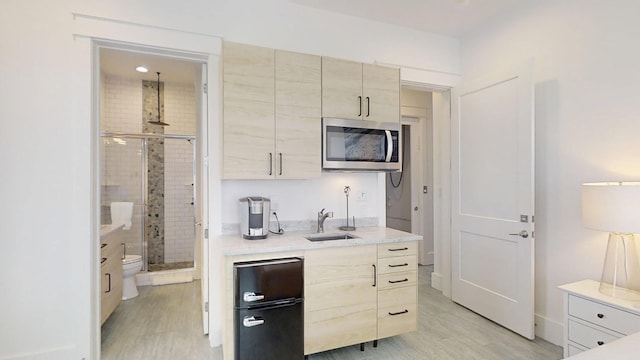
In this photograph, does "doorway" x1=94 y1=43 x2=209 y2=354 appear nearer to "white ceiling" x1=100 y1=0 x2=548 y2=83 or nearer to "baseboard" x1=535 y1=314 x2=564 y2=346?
"white ceiling" x1=100 y1=0 x2=548 y2=83

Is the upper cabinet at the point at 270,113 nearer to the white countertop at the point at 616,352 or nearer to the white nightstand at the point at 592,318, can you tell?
the white countertop at the point at 616,352

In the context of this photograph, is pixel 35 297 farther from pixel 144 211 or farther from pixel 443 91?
pixel 443 91

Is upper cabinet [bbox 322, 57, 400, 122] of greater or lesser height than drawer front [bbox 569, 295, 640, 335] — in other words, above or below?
above

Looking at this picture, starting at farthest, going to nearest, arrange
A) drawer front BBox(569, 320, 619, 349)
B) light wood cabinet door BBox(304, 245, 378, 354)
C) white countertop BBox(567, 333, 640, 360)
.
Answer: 1. light wood cabinet door BBox(304, 245, 378, 354)
2. drawer front BBox(569, 320, 619, 349)
3. white countertop BBox(567, 333, 640, 360)

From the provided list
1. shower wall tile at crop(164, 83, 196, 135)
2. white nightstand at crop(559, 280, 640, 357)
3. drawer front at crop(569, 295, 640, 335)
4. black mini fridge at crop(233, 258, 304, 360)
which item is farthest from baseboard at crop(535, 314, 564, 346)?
shower wall tile at crop(164, 83, 196, 135)

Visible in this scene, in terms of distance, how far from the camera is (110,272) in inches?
113

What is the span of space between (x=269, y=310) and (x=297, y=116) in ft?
4.68

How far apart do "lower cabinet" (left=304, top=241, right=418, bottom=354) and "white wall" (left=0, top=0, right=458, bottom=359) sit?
161cm

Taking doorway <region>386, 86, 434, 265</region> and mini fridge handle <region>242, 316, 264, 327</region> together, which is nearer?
mini fridge handle <region>242, 316, 264, 327</region>

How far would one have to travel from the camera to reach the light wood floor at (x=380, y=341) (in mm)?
2427

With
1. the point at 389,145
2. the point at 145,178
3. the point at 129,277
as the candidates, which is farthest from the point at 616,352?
the point at 145,178

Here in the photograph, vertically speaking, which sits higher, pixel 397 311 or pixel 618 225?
pixel 618 225

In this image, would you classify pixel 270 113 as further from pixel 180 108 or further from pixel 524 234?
pixel 180 108

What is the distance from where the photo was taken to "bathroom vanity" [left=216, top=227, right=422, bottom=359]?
2.12m
